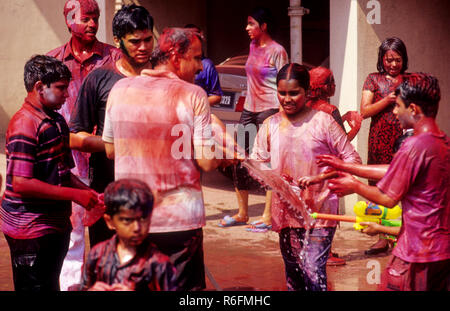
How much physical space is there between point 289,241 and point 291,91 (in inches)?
41.5

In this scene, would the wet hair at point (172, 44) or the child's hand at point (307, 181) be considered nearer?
the wet hair at point (172, 44)

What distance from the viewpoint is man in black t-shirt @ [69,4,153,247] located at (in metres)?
4.74

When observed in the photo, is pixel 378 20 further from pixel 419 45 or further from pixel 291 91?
pixel 291 91

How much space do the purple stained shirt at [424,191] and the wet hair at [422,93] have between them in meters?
0.17

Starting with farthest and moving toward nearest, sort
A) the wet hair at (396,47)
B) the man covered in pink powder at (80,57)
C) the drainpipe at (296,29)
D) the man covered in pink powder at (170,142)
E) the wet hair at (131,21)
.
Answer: the drainpipe at (296,29) → the wet hair at (396,47) → the man covered in pink powder at (80,57) → the wet hair at (131,21) → the man covered in pink powder at (170,142)

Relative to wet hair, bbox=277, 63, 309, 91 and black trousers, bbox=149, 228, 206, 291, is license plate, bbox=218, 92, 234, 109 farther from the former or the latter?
black trousers, bbox=149, 228, 206, 291

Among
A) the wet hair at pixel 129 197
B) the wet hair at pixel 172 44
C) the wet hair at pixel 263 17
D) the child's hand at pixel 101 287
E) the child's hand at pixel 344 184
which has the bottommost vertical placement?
the child's hand at pixel 101 287

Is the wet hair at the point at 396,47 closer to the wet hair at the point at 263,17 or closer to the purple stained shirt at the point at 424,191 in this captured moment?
the wet hair at the point at 263,17

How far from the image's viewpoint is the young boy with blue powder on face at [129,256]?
3416 mm

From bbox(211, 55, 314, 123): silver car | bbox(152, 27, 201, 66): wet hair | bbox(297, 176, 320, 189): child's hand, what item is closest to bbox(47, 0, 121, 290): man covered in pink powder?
bbox(152, 27, 201, 66): wet hair

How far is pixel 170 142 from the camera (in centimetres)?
392

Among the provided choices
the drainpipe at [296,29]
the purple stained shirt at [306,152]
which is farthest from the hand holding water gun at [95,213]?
the drainpipe at [296,29]

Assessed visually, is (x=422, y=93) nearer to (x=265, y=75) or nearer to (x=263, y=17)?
(x=265, y=75)

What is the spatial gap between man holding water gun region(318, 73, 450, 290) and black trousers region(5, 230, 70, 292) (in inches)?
78.6
